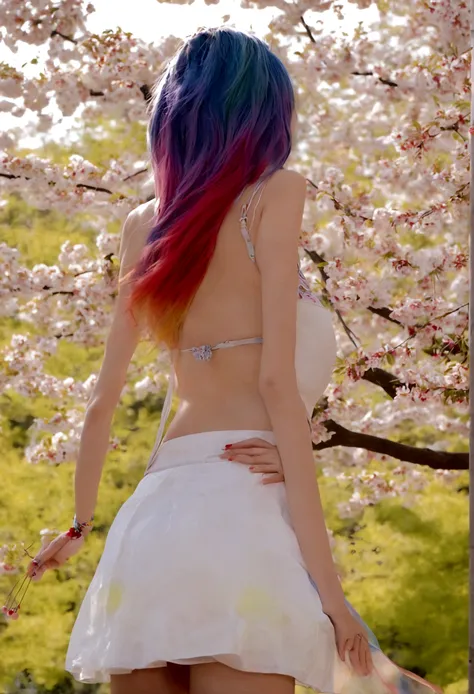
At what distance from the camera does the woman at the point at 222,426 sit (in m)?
1.99

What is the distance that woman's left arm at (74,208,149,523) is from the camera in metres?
2.43

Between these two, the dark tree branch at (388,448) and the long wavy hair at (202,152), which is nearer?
the long wavy hair at (202,152)

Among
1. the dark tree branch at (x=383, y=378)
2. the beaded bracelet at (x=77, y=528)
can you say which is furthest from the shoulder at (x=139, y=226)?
the dark tree branch at (x=383, y=378)

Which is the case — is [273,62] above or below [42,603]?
below

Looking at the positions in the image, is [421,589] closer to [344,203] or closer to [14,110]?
[344,203]

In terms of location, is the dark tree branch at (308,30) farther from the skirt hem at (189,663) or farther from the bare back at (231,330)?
the skirt hem at (189,663)

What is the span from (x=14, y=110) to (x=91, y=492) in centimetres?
551

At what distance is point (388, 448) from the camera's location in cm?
695

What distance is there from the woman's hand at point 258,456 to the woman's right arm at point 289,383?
4cm

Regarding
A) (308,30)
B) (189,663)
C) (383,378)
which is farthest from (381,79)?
(189,663)

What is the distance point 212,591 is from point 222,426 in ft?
1.23

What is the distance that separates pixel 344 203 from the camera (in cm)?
695

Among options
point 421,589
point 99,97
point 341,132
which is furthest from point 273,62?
point 421,589

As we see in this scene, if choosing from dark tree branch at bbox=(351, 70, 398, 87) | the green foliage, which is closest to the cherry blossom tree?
dark tree branch at bbox=(351, 70, 398, 87)
